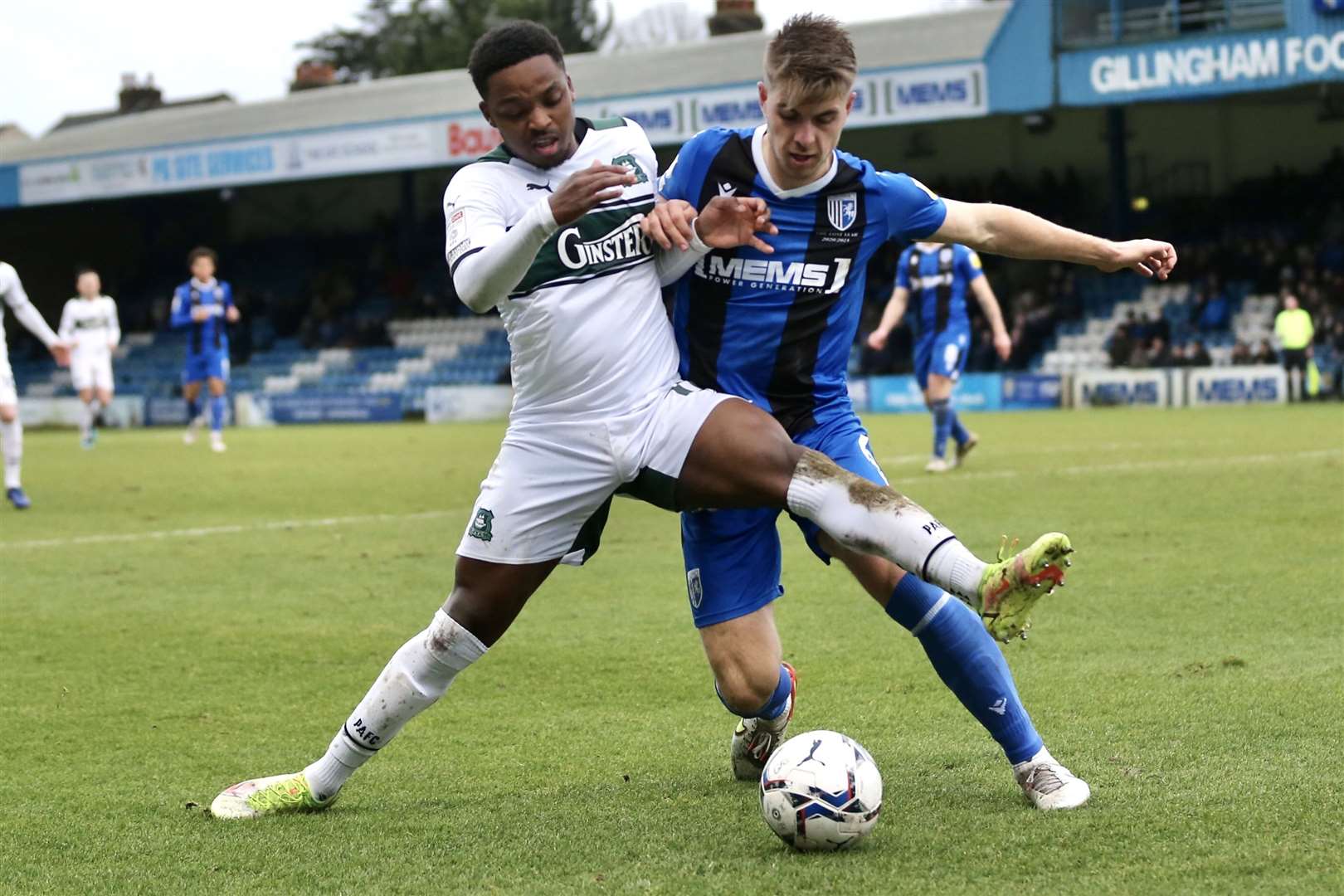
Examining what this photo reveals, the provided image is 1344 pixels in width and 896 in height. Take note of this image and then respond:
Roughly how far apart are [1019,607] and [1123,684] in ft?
7.04

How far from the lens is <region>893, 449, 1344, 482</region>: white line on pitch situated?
13.3m

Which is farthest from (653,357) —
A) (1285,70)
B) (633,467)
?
(1285,70)

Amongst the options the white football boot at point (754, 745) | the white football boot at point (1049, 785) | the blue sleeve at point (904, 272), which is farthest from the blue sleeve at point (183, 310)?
the white football boot at point (1049, 785)

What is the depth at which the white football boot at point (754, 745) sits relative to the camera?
4.53m

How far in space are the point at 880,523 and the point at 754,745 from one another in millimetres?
1049

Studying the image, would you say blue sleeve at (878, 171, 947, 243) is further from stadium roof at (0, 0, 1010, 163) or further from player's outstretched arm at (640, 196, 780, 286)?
stadium roof at (0, 0, 1010, 163)

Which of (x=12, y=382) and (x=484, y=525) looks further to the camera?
(x=12, y=382)

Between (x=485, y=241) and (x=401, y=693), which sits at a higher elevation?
(x=485, y=241)

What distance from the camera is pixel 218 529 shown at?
1133cm

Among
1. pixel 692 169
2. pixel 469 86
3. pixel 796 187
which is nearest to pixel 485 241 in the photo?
pixel 692 169

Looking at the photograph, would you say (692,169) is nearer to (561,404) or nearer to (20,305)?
(561,404)

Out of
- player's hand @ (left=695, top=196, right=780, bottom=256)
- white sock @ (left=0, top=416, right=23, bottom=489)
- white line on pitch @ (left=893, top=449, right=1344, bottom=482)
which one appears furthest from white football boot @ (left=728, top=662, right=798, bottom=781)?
white sock @ (left=0, top=416, right=23, bottom=489)

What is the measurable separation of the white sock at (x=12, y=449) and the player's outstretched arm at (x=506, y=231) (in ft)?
32.0

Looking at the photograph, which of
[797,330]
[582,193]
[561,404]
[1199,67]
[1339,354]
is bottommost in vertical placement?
[1339,354]
